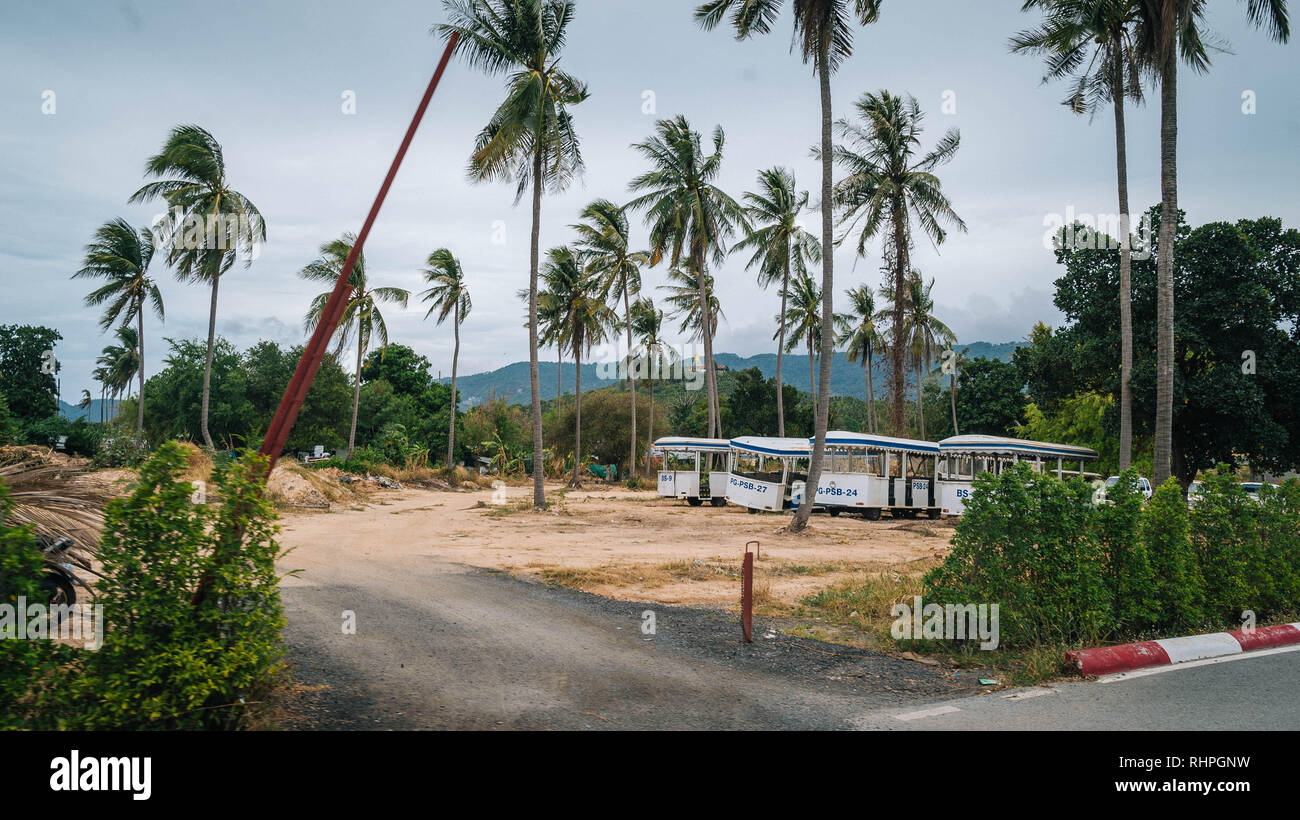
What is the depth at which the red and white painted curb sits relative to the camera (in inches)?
273

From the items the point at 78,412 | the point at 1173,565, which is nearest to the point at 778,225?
the point at 1173,565

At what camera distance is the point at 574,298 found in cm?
4419

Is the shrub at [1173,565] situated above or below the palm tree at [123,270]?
below

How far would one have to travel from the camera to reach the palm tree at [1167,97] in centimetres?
1669

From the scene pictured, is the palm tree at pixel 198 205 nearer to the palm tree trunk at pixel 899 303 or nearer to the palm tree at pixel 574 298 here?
the palm tree at pixel 574 298

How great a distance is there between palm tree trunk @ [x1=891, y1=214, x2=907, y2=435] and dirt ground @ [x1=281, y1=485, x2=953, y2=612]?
5955 millimetres

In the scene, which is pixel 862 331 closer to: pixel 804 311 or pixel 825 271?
pixel 804 311

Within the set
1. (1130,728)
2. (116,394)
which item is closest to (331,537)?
(1130,728)

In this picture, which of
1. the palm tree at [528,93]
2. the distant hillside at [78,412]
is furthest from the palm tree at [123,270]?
the palm tree at [528,93]

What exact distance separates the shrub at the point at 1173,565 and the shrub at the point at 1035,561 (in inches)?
36.9

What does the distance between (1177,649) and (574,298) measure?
127 ft

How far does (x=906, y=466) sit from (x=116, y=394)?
95.9 meters

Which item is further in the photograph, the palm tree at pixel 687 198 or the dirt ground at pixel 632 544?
the palm tree at pixel 687 198
